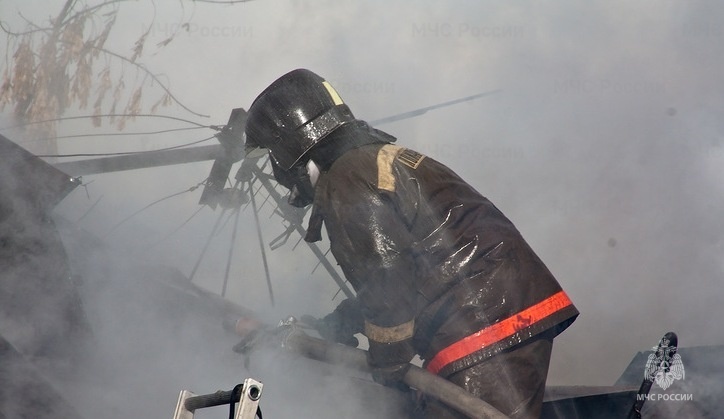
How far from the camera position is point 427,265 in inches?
108

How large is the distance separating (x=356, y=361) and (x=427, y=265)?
47 centimetres

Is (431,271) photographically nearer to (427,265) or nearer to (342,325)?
(427,265)

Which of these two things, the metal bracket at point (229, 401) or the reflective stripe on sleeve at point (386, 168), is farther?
the reflective stripe on sleeve at point (386, 168)

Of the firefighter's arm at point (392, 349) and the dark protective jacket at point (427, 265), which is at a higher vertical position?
the dark protective jacket at point (427, 265)

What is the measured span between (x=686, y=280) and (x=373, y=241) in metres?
5.52

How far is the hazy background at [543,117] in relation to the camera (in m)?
7.10

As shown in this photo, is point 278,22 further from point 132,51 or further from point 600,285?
point 600,285

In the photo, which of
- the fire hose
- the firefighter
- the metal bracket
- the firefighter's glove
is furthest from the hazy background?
the metal bracket

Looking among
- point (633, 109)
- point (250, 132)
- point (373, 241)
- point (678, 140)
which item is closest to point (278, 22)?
point (633, 109)

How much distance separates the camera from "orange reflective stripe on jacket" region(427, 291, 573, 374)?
2.68 m

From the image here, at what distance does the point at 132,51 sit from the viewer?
23.6 ft

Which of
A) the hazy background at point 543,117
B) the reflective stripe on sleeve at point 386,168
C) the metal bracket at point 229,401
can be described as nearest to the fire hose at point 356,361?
the reflective stripe on sleeve at point 386,168

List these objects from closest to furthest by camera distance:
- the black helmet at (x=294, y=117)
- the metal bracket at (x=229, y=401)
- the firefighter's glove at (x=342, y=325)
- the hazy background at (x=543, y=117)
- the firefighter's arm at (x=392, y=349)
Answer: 1. the metal bracket at (x=229, y=401)
2. the firefighter's arm at (x=392, y=349)
3. the black helmet at (x=294, y=117)
4. the firefighter's glove at (x=342, y=325)
5. the hazy background at (x=543, y=117)

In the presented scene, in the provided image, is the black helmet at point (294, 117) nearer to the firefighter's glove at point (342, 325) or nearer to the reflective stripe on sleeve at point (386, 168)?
the reflective stripe on sleeve at point (386, 168)
